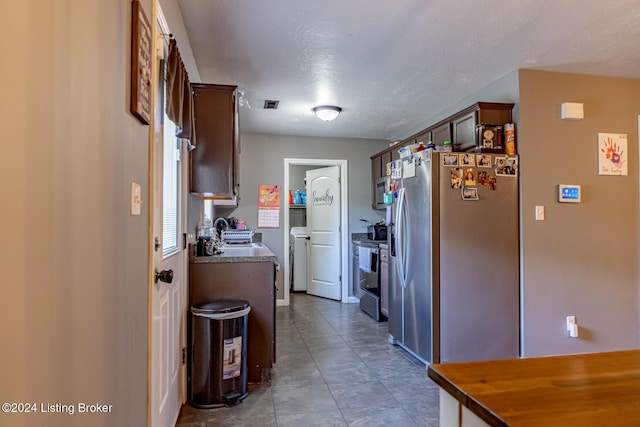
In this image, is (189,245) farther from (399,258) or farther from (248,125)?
(248,125)

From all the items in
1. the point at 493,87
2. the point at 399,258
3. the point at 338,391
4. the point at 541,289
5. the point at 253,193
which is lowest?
the point at 338,391

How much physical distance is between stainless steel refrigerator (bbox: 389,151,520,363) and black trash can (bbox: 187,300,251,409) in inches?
59.1

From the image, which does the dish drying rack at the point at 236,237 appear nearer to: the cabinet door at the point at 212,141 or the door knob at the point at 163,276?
the cabinet door at the point at 212,141

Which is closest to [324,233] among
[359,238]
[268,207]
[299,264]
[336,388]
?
[359,238]

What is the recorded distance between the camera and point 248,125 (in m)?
4.92

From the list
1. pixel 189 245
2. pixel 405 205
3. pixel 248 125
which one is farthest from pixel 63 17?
pixel 248 125

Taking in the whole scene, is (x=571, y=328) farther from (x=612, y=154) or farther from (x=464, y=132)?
(x=464, y=132)

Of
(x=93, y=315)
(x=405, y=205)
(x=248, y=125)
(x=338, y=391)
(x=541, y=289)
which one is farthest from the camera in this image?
(x=248, y=125)

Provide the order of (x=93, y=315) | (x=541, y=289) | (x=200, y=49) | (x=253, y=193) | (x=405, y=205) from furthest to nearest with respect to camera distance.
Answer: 1. (x=253, y=193)
2. (x=405, y=205)
3. (x=541, y=289)
4. (x=200, y=49)
5. (x=93, y=315)

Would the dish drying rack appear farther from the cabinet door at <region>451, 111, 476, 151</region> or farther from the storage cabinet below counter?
the cabinet door at <region>451, 111, 476, 151</region>

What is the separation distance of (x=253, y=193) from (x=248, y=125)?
3.13ft

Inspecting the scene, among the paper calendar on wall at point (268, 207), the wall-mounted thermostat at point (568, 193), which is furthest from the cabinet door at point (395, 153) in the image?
the wall-mounted thermostat at point (568, 193)

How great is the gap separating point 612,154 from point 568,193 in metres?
0.57

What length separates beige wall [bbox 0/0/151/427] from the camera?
0.61 m
